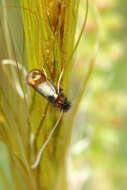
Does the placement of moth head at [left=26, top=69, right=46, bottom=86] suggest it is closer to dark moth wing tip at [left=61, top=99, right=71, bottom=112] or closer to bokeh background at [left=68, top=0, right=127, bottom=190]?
dark moth wing tip at [left=61, top=99, right=71, bottom=112]

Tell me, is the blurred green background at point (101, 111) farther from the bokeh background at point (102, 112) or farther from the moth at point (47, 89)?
the moth at point (47, 89)

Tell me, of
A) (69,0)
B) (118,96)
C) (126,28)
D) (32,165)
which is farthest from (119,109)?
(69,0)

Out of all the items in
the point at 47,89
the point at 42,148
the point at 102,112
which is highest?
the point at 47,89

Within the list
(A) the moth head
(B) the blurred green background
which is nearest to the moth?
(A) the moth head

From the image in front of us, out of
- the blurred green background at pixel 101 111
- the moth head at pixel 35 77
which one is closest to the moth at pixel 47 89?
the moth head at pixel 35 77

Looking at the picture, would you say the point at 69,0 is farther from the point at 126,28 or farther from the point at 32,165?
the point at 126,28

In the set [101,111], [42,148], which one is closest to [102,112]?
[101,111]

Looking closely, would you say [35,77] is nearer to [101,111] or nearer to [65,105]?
[65,105]
